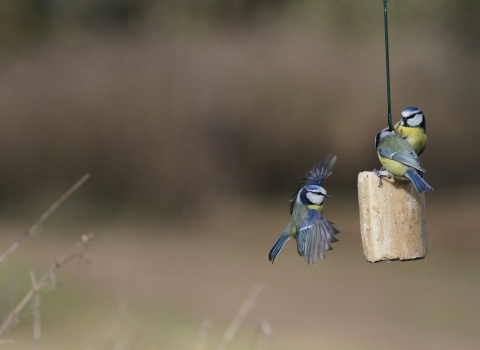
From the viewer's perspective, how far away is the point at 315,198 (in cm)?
285

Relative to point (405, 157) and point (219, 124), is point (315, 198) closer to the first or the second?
point (405, 157)

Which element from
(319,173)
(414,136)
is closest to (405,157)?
(414,136)

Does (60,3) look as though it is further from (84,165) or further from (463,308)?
(463,308)

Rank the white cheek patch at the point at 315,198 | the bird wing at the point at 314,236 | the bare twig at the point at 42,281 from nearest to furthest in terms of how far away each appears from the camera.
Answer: the bare twig at the point at 42,281 → the bird wing at the point at 314,236 → the white cheek patch at the point at 315,198

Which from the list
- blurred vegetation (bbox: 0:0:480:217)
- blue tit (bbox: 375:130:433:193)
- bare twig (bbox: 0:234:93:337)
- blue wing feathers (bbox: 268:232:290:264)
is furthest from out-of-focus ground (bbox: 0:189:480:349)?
blue tit (bbox: 375:130:433:193)

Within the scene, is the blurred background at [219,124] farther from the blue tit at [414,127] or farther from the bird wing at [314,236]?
the bird wing at [314,236]

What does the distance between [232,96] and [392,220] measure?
835 cm

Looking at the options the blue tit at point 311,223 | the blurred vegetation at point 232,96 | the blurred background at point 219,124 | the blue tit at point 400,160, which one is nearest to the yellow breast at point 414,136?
the blue tit at point 400,160

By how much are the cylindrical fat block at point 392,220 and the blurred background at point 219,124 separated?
245 inches

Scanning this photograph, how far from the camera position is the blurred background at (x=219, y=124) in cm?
1002

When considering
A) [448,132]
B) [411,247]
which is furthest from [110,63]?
[411,247]

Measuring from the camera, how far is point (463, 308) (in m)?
7.25

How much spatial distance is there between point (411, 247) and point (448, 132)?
8.68 meters

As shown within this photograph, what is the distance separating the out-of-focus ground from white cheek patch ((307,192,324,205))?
2140 millimetres
